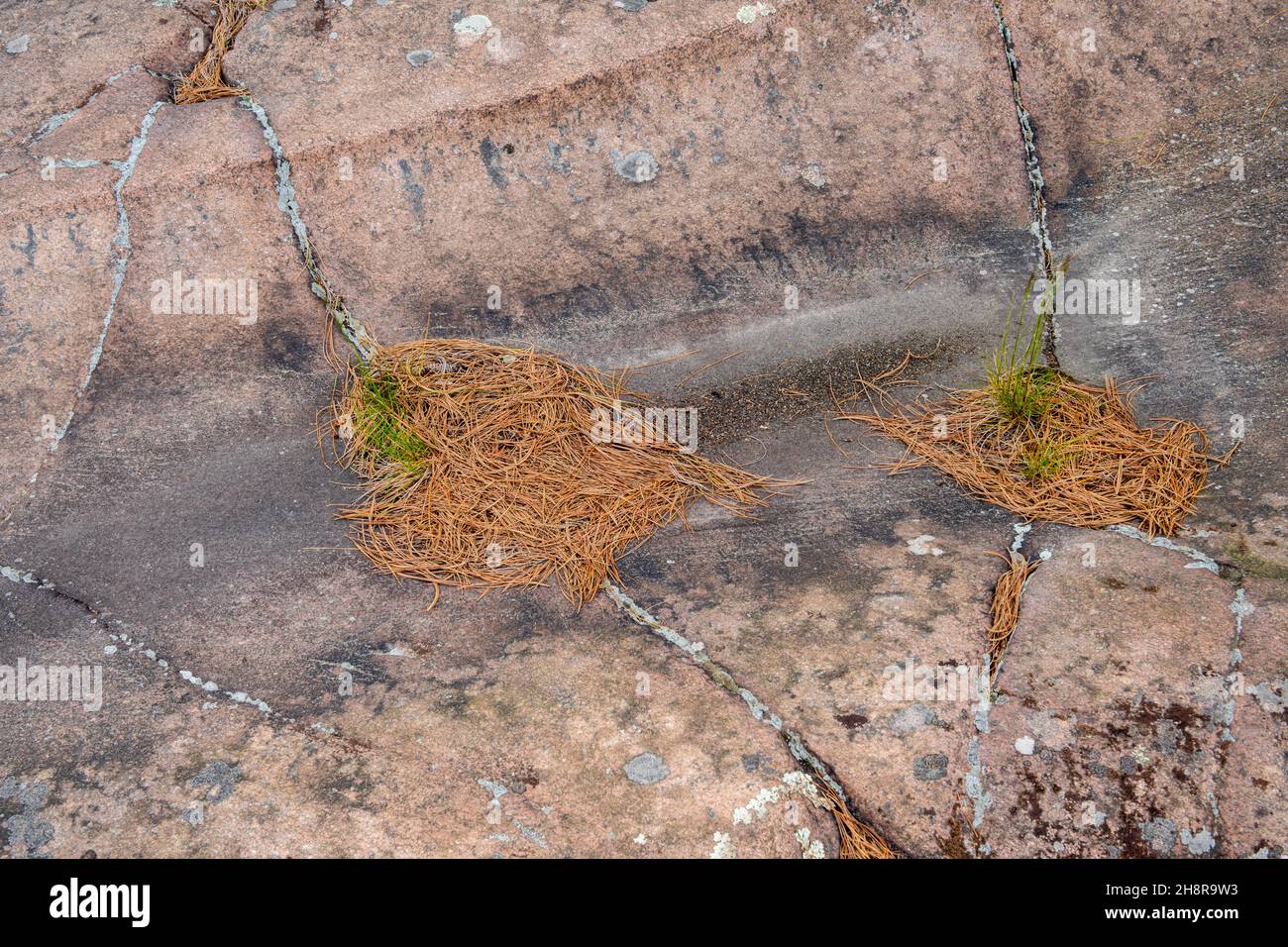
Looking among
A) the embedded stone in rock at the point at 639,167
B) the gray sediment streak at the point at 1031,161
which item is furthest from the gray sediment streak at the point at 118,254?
the gray sediment streak at the point at 1031,161

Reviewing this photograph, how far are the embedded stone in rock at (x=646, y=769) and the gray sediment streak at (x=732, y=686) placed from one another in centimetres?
23

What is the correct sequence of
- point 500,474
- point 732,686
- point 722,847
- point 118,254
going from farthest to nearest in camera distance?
point 118,254 < point 500,474 < point 732,686 < point 722,847

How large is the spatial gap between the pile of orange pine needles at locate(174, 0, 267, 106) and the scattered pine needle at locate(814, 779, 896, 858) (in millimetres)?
2727

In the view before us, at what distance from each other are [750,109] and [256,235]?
1.64 m

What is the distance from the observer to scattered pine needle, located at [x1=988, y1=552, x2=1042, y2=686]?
190cm

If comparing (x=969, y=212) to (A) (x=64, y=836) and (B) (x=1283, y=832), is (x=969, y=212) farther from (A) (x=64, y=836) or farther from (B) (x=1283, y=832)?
(A) (x=64, y=836)

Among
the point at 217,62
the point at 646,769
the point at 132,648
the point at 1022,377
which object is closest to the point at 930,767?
the point at 646,769

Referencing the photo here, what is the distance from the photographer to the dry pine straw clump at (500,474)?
2.29m

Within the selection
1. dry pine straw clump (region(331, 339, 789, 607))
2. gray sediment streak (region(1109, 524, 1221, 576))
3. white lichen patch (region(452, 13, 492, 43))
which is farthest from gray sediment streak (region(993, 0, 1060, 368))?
white lichen patch (region(452, 13, 492, 43))

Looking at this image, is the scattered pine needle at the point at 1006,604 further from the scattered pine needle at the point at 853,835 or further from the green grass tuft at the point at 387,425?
the green grass tuft at the point at 387,425

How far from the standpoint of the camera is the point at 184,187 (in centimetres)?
266

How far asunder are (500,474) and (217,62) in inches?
69.4

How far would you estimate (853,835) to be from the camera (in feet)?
5.49

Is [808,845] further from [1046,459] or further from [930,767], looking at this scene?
[1046,459]
